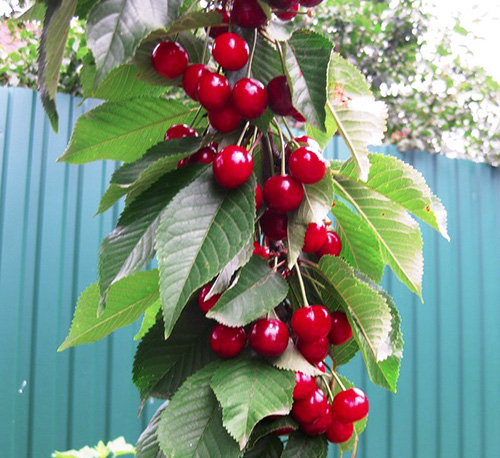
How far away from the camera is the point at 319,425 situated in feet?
1.82

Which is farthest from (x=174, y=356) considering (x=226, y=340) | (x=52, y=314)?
(x=52, y=314)

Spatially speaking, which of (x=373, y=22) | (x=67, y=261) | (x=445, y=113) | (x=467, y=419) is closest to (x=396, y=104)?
(x=445, y=113)

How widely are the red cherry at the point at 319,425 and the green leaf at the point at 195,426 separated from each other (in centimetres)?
9

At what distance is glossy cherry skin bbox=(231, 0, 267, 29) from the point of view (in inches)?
21.7

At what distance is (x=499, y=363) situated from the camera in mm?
3285

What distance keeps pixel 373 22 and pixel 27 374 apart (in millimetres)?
3033

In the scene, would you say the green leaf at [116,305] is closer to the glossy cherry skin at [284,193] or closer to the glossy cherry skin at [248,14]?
the glossy cherry skin at [284,193]

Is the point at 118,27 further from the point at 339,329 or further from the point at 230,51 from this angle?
the point at 339,329

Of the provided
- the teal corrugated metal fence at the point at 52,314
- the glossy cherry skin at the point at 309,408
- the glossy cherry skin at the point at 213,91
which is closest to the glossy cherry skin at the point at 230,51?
the glossy cherry skin at the point at 213,91

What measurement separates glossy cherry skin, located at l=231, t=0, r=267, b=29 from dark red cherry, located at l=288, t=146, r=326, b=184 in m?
0.14

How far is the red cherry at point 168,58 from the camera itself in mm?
564

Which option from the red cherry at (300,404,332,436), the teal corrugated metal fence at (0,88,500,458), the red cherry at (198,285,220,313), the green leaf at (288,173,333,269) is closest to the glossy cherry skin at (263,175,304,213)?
the green leaf at (288,173,333,269)

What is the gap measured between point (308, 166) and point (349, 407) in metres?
0.25

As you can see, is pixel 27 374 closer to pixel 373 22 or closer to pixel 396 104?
pixel 396 104
